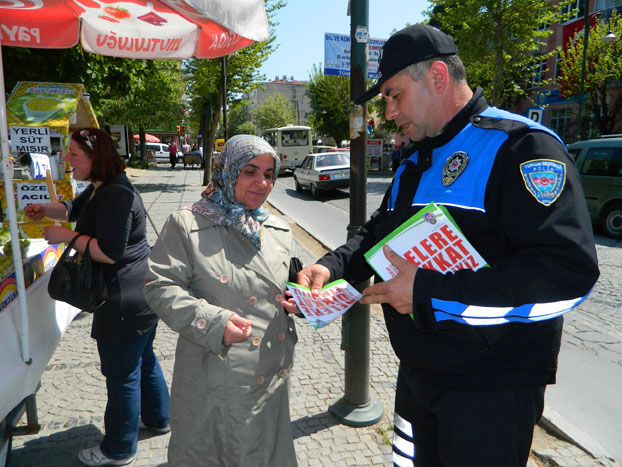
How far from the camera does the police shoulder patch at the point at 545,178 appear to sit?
128cm

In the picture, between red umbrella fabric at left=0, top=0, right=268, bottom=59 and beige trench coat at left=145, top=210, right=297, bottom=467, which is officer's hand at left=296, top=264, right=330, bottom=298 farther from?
red umbrella fabric at left=0, top=0, right=268, bottom=59

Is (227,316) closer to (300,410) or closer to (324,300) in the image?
(324,300)

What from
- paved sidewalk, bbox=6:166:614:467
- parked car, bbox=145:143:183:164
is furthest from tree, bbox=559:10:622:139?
parked car, bbox=145:143:183:164

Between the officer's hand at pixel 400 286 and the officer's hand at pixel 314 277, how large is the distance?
1.45 feet

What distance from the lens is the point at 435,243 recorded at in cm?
143

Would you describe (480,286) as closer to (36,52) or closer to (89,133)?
(89,133)

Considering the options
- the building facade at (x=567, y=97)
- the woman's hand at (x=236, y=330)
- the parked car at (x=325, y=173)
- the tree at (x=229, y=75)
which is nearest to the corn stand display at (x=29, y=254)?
the woman's hand at (x=236, y=330)

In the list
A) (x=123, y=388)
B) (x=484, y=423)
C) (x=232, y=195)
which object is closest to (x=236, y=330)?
(x=232, y=195)

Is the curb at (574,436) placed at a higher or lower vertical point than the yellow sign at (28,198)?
lower

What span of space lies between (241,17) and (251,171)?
4.23ft

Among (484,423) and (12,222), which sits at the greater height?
(12,222)

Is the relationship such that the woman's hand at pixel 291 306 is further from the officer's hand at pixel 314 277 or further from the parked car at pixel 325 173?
the parked car at pixel 325 173

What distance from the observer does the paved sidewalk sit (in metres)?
2.79

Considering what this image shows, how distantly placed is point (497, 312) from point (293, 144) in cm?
2915
